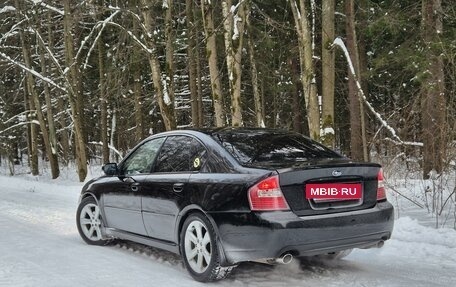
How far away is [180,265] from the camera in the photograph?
5.69 m

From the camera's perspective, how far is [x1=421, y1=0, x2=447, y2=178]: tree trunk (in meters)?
7.87

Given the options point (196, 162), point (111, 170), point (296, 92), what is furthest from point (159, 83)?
point (296, 92)

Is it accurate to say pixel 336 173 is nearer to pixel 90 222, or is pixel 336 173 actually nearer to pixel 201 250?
pixel 201 250

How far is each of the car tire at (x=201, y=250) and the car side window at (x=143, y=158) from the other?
3.88ft

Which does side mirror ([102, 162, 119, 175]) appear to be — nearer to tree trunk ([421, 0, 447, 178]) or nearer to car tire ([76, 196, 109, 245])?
car tire ([76, 196, 109, 245])

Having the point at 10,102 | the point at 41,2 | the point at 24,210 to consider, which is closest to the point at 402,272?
the point at 24,210

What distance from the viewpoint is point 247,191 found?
454 cm

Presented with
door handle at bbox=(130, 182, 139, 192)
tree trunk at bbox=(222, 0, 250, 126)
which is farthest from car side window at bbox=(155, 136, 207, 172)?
tree trunk at bbox=(222, 0, 250, 126)

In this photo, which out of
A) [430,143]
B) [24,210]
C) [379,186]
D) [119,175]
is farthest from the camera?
[24,210]

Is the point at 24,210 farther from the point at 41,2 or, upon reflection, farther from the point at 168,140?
the point at 41,2

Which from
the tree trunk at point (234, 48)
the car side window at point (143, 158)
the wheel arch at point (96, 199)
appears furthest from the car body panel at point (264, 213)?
the tree trunk at point (234, 48)

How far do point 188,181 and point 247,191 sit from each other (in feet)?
2.93

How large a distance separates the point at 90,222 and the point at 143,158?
147 cm

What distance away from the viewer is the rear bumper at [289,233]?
4.39 m
